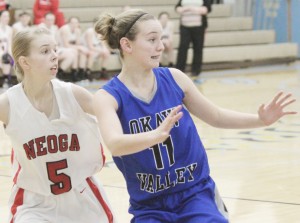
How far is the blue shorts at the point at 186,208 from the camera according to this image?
3238 mm

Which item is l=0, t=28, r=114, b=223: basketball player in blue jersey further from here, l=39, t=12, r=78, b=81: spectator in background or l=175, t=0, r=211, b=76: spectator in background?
l=175, t=0, r=211, b=76: spectator in background

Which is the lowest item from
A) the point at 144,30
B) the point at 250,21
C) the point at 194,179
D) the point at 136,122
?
the point at 250,21

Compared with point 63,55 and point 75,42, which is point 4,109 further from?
point 75,42

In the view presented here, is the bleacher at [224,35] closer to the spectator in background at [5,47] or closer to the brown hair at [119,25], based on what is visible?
the spectator in background at [5,47]

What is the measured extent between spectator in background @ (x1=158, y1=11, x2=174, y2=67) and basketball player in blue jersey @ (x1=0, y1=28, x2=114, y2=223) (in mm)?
10701

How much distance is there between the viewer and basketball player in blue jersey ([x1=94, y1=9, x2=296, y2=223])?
3.31 meters

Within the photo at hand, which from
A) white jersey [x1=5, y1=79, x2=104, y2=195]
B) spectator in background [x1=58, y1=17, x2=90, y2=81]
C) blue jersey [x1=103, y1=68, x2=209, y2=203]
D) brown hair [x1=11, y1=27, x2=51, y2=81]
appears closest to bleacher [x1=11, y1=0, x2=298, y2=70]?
spectator in background [x1=58, y1=17, x2=90, y2=81]

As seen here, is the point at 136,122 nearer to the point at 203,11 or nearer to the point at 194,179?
the point at 194,179

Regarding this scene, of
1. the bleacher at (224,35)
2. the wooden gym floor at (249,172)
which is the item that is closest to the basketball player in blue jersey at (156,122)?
the wooden gym floor at (249,172)

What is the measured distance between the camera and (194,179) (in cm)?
336

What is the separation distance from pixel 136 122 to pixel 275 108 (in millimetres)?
634

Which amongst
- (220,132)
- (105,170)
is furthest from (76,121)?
(220,132)

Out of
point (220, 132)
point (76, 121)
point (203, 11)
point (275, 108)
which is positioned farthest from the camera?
point (203, 11)

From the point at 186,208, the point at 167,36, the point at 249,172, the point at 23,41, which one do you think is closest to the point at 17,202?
the point at 23,41
